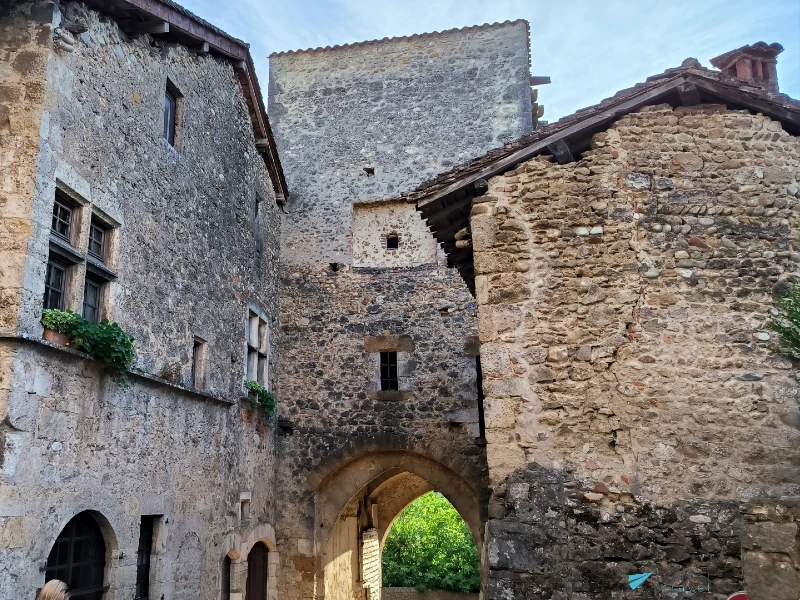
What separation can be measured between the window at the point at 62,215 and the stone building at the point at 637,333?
300 cm

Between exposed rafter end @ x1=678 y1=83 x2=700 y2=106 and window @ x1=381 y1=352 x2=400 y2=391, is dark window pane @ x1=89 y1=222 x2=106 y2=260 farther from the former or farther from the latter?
window @ x1=381 y1=352 x2=400 y2=391

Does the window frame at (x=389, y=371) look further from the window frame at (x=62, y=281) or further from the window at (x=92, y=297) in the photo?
the window frame at (x=62, y=281)

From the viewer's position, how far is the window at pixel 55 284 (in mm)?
5293

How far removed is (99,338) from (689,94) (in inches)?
201

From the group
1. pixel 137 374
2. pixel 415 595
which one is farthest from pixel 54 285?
pixel 415 595

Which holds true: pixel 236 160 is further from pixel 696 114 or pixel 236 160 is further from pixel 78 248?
pixel 696 114

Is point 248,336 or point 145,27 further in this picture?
point 248,336

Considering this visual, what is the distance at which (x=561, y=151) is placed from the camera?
5.64 m

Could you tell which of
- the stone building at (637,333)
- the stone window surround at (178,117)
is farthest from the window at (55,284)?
the stone building at (637,333)

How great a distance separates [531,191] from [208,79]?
493 cm

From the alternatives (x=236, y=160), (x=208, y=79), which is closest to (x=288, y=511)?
(x=236, y=160)

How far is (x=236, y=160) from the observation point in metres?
9.66

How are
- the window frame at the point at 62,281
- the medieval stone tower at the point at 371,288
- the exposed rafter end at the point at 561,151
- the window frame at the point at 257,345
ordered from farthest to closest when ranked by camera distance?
the medieval stone tower at the point at 371,288 → the window frame at the point at 257,345 → the exposed rafter end at the point at 561,151 → the window frame at the point at 62,281

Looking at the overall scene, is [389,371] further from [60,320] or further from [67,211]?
[60,320]
